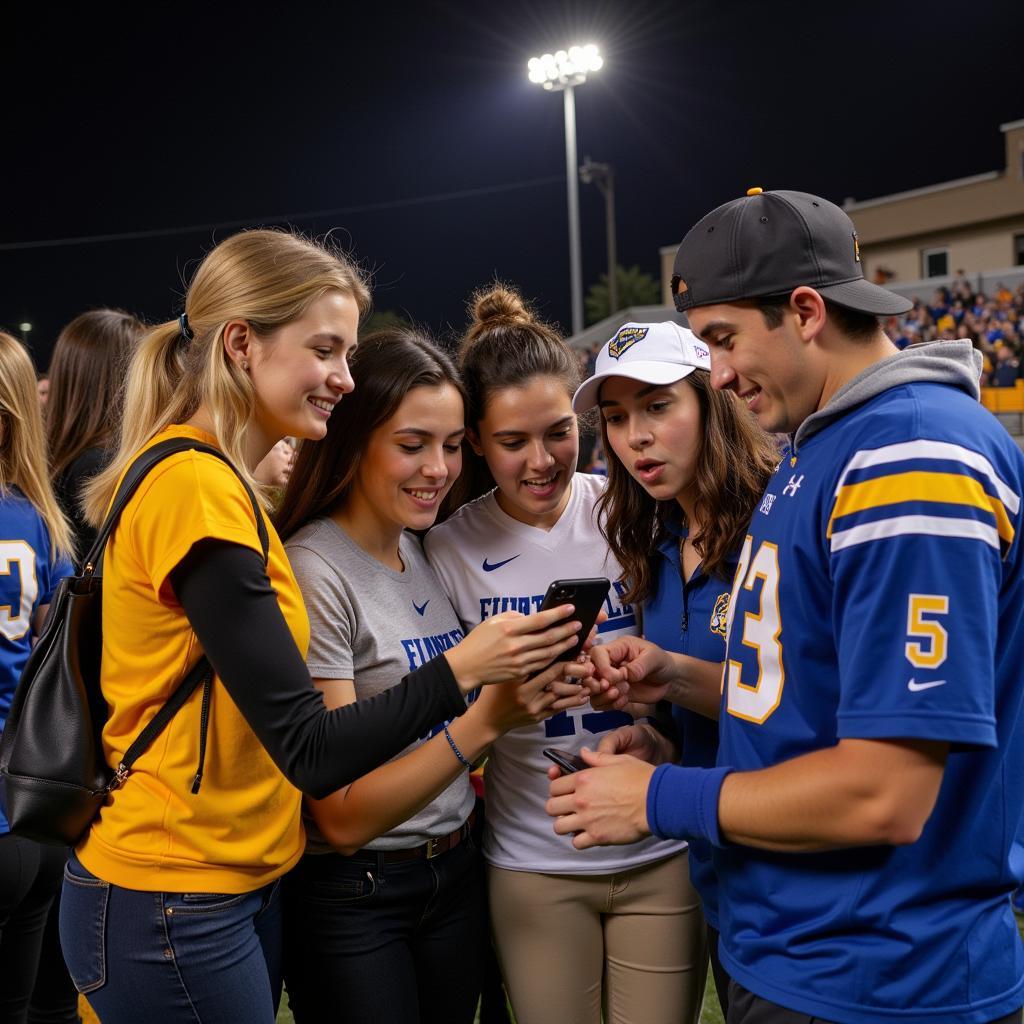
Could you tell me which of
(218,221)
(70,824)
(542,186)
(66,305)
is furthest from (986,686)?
(542,186)

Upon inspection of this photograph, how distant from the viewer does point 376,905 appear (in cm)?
191

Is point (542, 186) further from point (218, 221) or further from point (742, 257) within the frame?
point (742, 257)

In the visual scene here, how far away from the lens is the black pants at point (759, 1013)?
1349mm

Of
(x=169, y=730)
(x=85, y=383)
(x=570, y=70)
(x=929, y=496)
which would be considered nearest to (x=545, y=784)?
(x=169, y=730)

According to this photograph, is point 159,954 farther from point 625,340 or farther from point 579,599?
point 625,340

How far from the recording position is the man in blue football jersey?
1.18m

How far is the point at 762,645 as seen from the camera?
4.71ft

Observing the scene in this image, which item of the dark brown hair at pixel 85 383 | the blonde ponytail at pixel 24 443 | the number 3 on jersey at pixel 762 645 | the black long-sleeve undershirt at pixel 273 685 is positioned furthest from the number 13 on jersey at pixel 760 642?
the dark brown hair at pixel 85 383

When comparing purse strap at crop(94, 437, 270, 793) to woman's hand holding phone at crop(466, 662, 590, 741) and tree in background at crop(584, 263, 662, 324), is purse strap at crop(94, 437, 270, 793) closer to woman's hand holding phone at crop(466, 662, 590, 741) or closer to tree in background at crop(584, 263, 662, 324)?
woman's hand holding phone at crop(466, 662, 590, 741)

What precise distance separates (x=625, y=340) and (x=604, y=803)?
3.64 ft

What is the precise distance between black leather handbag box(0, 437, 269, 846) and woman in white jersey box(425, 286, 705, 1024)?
0.82 meters

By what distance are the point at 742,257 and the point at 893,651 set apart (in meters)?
0.62

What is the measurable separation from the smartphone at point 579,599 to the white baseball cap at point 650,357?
1.85ft

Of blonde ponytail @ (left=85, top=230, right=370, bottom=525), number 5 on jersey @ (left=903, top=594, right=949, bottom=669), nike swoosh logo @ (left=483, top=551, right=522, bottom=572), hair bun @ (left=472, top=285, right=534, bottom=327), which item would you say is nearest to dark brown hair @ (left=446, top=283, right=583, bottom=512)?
hair bun @ (left=472, top=285, right=534, bottom=327)
